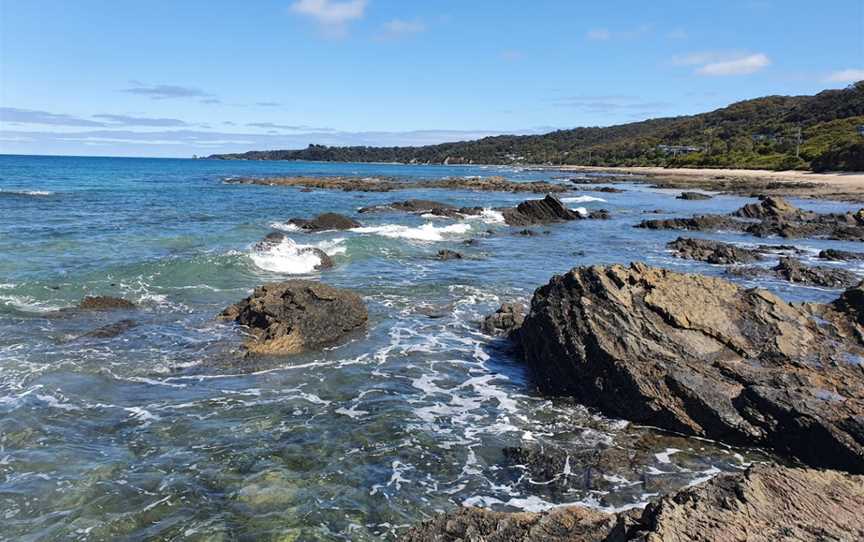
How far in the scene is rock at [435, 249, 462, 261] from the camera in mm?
25047

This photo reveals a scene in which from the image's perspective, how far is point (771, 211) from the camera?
38500 millimetres

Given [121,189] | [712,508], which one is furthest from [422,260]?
[121,189]

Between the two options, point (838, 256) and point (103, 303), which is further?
point (838, 256)

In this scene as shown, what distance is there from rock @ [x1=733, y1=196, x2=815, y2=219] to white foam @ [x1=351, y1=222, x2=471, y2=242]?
63.8 feet

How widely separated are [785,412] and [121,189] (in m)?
65.2

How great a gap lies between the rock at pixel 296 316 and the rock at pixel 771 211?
33.4 metres

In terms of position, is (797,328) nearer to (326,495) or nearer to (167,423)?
(326,495)

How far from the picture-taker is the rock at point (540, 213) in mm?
39000

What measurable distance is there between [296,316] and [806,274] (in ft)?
55.7

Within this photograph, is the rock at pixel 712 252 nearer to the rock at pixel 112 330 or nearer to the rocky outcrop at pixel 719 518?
the rocky outcrop at pixel 719 518

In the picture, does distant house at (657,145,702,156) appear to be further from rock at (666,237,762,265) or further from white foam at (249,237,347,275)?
white foam at (249,237,347,275)

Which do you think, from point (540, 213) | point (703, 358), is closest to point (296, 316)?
point (703, 358)

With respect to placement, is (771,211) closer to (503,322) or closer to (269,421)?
(503,322)

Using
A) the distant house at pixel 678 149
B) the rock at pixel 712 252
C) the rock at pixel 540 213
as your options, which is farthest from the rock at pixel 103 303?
the distant house at pixel 678 149
